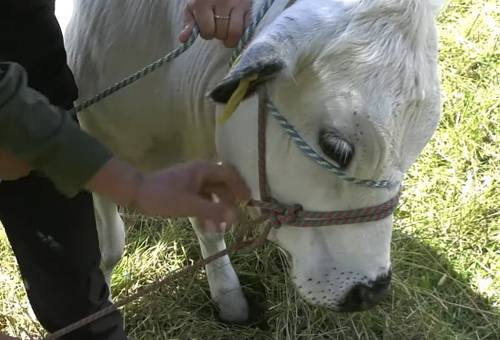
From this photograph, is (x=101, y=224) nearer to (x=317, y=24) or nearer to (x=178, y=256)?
(x=178, y=256)

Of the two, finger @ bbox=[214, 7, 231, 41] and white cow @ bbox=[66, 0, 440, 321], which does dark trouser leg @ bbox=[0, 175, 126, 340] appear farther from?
finger @ bbox=[214, 7, 231, 41]

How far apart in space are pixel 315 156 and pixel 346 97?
0.48 ft

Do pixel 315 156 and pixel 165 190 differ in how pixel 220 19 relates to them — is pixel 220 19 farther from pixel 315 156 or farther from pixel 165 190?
pixel 165 190

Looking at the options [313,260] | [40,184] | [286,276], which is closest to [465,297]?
[286,276]

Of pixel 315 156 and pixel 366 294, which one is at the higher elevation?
pixel 315 156

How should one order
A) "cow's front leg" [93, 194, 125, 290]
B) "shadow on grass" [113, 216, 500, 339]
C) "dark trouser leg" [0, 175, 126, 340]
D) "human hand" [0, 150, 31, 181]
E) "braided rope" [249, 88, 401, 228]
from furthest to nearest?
"shadow on grass" [113, 216, 500, 339] < "cow's front leg" [93, 194, 125, 290] < "dark trouser leg" [0, 175, 126, 340] < "braided rope" [249, 88, 401, 228] < "human hand" [0, 150, 31, 181]

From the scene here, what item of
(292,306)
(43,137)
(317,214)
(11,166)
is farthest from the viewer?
(292,306)

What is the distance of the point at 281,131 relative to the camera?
5.65 feet

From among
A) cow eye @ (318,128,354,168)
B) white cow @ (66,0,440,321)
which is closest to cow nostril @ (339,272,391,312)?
white cow @ (66,0,440,321)

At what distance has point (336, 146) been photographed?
1.62 meters

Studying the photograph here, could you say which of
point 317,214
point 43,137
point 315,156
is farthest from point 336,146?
point 43,137

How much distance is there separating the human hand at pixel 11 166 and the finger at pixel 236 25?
543 millimetres

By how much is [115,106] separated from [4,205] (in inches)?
17.4

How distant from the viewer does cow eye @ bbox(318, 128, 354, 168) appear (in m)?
1.61
